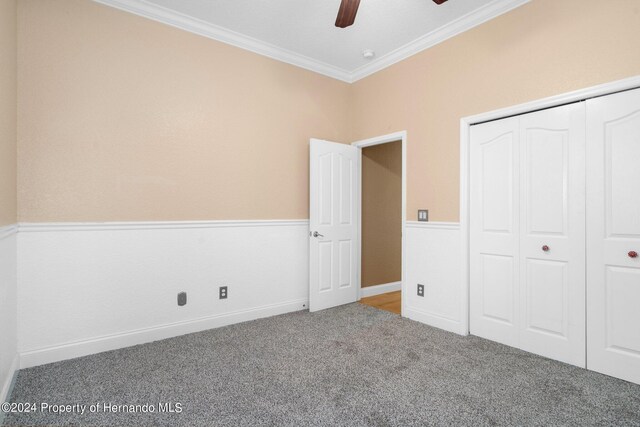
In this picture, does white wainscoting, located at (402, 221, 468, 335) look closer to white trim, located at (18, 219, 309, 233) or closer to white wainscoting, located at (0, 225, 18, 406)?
white trim, located at (18, 219, 309, 233)

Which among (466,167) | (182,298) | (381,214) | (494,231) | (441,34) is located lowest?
(182,298)

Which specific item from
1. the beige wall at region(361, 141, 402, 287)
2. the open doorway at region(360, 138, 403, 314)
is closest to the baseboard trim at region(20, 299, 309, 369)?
the open doorway at region(360, 138, 403, 314)

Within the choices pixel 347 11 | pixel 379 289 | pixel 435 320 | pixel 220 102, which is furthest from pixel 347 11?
pixel 379 289

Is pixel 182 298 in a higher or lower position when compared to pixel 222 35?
lower

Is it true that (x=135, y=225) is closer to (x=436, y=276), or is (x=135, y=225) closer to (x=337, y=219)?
(x=337, y=219)

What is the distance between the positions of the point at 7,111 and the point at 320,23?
98.8 inches

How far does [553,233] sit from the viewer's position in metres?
2.54

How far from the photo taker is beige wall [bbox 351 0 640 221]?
7.42 ft

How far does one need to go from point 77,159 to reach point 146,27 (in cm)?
130

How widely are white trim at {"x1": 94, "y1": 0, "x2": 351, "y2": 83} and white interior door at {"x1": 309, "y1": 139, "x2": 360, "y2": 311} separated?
0.94m

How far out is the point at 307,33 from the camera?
10.8 feet

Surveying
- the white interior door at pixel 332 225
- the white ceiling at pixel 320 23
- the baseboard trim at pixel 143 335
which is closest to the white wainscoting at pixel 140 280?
A: the baseboard trim at pixel 143 335

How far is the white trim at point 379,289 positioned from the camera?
4396 mm

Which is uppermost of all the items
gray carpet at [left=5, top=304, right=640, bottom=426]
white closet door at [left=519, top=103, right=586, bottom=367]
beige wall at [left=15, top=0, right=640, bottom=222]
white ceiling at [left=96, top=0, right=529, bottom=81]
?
white ceiling at [left=96, top=0, right=529, bottom=81]
